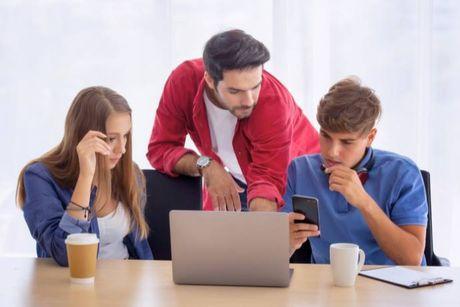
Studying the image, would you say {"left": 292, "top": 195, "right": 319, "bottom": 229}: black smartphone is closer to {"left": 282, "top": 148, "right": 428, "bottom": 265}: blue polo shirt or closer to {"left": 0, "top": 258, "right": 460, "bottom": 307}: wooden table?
{"left": 0, "top": 258, "right": 460, "bottom": 307}: wooden table

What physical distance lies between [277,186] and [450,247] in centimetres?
162

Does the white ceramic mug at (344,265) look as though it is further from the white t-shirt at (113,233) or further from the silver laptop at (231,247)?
the white t-shirt at (113,233)

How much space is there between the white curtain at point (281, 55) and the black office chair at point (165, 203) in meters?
1.31

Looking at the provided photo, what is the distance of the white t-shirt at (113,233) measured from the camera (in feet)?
7.04

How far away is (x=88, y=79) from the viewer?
3582 mm

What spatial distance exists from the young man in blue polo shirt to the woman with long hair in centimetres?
48

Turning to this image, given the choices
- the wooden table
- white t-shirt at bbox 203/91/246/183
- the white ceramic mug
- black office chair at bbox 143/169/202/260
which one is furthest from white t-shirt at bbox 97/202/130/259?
the white ceramic mug

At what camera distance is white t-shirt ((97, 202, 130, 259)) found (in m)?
2.14

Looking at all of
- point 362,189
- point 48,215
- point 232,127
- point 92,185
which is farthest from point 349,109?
point 48,215

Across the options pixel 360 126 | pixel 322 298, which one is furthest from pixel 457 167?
pixel 322 298

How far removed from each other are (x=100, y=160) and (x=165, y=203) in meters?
0.29

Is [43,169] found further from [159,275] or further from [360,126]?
[360,126]

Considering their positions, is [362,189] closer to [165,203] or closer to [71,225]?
[165,203]

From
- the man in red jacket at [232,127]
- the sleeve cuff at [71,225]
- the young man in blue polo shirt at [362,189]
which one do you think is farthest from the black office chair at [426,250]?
the sleeve cuff at [71,225]
